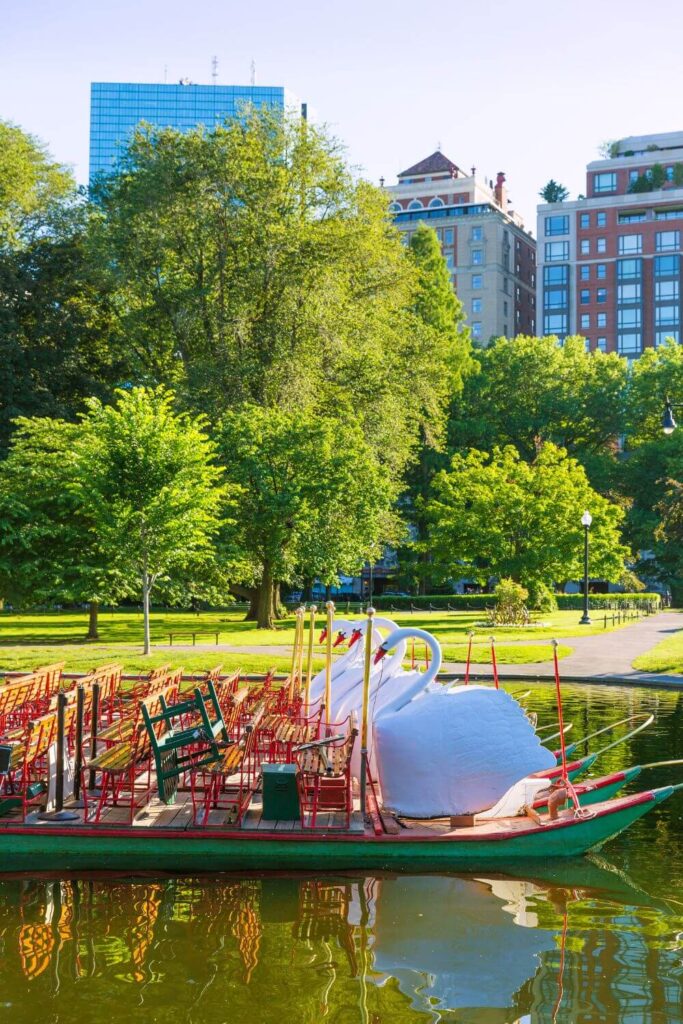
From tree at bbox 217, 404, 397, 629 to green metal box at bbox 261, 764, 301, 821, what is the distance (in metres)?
31.8

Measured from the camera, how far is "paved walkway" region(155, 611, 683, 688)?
96.0 ft

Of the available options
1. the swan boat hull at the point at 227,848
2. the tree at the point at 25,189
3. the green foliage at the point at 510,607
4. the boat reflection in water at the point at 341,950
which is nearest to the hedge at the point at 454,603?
the green foliage at the point at 510,607

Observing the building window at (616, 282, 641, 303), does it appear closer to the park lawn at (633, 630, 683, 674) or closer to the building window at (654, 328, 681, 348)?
the building window at (654, 328, 681, 348)

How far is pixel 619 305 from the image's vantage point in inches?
4975

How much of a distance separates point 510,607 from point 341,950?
126ft

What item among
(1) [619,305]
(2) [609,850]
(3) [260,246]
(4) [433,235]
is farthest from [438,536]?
(1) [619,305]

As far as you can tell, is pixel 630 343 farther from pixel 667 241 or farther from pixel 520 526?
pixel 520 526

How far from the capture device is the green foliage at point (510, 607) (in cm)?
4738

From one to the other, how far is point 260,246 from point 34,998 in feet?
142

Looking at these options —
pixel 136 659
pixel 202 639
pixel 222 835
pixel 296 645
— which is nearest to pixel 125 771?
pixel 222 835

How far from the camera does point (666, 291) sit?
4924 inches

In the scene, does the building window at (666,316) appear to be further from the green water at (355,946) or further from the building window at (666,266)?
the green water at (355,946)

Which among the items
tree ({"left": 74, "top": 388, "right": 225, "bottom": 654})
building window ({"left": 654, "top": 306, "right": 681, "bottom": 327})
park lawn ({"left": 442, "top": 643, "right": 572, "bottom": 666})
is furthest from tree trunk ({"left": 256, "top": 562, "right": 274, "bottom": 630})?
building window ({"left": 654, "top": 306, "right": 681, "bottom": 327})

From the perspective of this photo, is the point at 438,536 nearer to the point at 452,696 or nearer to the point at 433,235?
the point at 433,235
